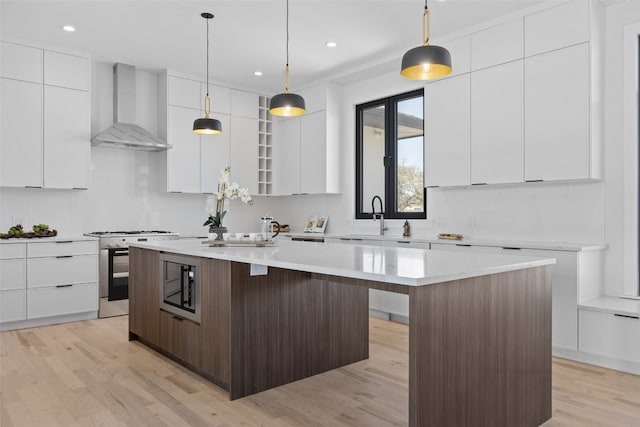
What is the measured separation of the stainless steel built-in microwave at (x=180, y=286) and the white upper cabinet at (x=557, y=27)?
10.9 feet

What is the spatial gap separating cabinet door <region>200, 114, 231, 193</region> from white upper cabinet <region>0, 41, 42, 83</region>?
1970mm

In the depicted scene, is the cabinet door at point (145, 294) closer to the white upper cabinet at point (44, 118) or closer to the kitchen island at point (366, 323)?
the kitchen island at point (366, 323)

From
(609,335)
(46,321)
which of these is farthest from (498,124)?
(46,321)

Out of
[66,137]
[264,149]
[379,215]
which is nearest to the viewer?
[66,137]

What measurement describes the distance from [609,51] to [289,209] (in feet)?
15.2

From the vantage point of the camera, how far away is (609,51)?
375cm

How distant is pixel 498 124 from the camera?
4.12 metres

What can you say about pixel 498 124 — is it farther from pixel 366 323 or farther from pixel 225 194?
pixel 225 194

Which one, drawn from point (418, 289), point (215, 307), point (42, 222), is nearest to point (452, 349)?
point (418, 289)

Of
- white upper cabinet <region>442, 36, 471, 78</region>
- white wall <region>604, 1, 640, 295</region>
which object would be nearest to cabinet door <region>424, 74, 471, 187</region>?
white upper cabinet <region>442, 36, 471, 78</region>

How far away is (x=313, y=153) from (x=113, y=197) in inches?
103

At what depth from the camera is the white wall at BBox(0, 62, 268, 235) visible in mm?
5043

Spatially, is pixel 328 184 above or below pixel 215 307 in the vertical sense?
above

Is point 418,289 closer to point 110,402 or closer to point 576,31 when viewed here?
point 110,402
